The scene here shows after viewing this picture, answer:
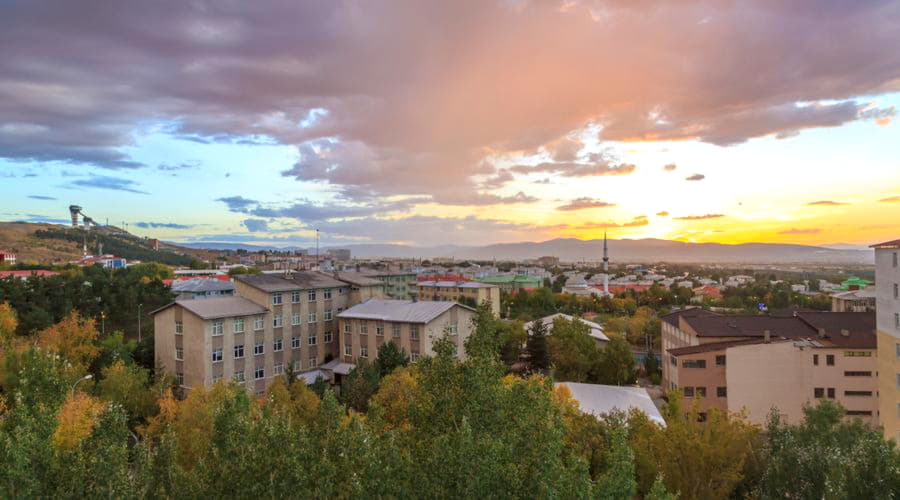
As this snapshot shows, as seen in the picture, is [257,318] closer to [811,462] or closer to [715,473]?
[715,473]

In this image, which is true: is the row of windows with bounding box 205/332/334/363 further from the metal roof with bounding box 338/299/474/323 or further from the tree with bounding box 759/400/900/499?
the tree with bounding box 759/400/900/499

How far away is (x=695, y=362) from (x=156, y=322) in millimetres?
40856

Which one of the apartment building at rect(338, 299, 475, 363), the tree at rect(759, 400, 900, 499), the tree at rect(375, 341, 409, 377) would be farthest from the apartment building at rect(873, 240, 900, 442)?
the tree at rect(375, 341, 409, 377)

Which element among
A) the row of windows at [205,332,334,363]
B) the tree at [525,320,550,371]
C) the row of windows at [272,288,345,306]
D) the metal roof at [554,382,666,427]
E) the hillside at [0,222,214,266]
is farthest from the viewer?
the hillside at [0,222,214,266]

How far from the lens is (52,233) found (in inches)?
6467

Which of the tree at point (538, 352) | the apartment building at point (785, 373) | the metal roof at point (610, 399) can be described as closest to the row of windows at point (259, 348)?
the tree at point (538, 352)

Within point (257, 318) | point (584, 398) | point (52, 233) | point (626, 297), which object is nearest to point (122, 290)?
point (257, 318)

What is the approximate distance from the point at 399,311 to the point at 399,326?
6.11 ft

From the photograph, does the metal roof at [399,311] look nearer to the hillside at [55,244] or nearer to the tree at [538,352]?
the tree at [538,352]

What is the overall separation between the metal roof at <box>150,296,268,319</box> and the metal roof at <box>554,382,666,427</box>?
23502 mm

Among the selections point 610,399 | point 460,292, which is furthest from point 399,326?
point 460,292

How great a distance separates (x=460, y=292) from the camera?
98.8 meters

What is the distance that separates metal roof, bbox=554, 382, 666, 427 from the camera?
1169 inches

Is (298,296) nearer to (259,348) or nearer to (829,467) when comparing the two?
(259,348)
